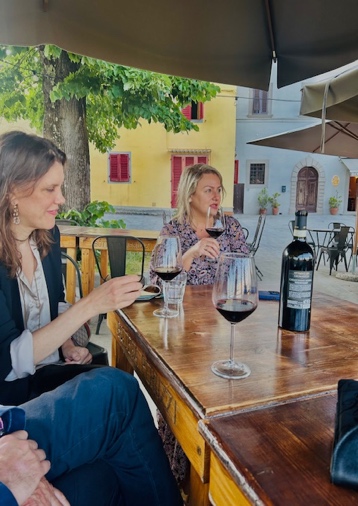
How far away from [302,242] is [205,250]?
0.67 metres

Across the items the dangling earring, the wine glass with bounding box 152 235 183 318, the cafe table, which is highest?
the dangling earring

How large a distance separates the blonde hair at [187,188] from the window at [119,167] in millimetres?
14099

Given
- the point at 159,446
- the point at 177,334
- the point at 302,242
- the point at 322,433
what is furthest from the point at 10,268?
the point at 322,433

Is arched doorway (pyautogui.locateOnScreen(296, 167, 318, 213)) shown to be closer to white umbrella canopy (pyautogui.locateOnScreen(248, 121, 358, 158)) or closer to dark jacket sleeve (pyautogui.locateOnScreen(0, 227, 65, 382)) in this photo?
white umbrella canopy (pyautogui.locateOnScreen(248, 121, 358, 158))

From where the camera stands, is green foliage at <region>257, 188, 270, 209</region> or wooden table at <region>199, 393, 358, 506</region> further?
green foliage at <region>257, 188, 270, 209</region>

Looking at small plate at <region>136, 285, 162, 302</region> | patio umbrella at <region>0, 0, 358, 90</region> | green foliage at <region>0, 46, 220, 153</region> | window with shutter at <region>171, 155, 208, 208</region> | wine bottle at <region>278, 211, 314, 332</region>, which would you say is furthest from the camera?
window with shutter at <region>171, 155, 208, 208</region>

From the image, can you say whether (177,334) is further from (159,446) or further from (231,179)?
(231,179)

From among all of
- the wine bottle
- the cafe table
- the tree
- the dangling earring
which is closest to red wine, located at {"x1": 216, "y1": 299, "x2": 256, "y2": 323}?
the cafe table

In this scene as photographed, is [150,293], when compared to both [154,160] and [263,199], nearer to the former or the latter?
[154,160]

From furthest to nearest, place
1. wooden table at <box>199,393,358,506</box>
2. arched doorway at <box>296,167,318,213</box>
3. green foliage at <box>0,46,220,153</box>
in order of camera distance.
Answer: arched doorway at <box>296,167,318,213</box>
green foliage at <box>0,46,220,153</box>
wooden table at <box>199,393,358,506</box>

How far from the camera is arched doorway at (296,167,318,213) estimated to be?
65.0 ft

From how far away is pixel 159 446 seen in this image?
3.49 feet

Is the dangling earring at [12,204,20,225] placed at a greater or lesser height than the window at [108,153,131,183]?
lesser

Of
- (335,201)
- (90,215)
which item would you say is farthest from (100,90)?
(335,201)
